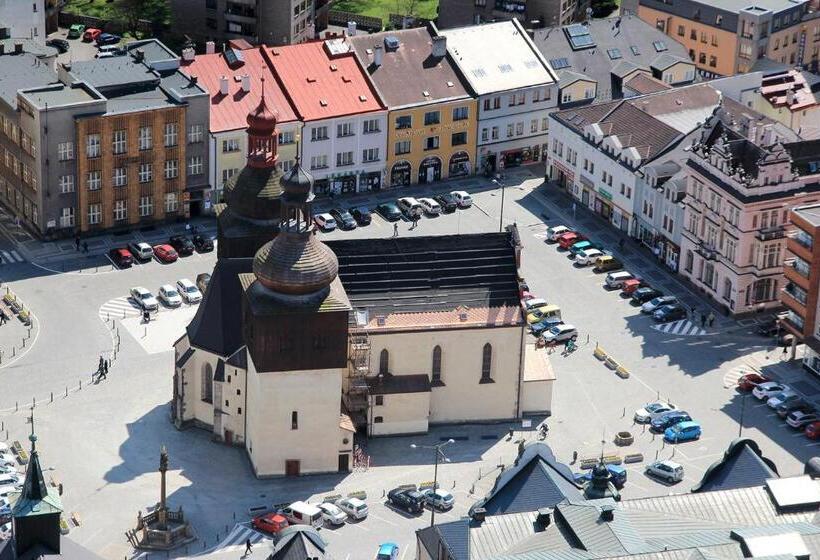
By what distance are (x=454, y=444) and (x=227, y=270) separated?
2692 centimetres

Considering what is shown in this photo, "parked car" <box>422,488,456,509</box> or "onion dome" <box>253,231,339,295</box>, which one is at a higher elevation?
"onion dome" <box>253,231,339,295</box>

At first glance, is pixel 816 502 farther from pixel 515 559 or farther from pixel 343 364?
pixel 343 364

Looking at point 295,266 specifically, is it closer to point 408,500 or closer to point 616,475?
point 408,500

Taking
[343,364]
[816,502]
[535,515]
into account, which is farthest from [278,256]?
[816,502]

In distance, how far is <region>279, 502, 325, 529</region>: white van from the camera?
184750 millimetres

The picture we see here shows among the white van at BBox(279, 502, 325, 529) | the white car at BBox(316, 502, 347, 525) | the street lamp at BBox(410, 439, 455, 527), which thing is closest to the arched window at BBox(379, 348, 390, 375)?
the street lamp at BBox(410, 439, 455, 527)

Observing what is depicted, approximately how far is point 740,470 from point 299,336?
136 feet

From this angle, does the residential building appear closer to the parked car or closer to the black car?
the black car

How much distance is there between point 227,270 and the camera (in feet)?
644

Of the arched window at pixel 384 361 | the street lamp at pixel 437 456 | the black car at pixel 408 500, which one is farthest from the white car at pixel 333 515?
the arched window at pixel 384 361

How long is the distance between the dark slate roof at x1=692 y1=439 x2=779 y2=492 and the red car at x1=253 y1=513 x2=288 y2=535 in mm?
36044

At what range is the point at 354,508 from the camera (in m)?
186

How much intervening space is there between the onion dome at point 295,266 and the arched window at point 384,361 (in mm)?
13808

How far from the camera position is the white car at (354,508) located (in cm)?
18588
